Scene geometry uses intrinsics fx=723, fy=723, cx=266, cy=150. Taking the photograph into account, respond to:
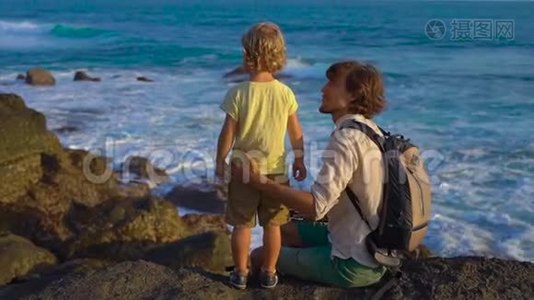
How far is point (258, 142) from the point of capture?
11.0 feet

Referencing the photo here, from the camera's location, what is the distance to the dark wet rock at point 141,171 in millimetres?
9766

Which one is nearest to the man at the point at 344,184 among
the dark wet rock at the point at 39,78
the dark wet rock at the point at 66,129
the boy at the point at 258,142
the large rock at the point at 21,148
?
the boy at the point at 258,142

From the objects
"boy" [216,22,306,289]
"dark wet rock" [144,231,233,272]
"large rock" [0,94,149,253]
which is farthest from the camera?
"large rock" [0,94,149,253]

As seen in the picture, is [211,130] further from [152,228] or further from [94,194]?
[152,228]

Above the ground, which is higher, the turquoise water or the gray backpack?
the gray backpack

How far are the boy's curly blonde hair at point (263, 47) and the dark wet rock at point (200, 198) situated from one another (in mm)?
5361

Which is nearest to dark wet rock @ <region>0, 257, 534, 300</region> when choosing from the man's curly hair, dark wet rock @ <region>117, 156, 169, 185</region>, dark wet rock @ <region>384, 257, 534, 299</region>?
dark wet rock @ <region>384, 257, 534, 299</region>

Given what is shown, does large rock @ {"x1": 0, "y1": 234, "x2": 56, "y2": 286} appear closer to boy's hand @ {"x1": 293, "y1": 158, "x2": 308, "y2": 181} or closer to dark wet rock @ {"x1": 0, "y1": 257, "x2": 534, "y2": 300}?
dark wet rock @ {"x1": 0, "y1": 257, "x2": 534, "y2": 300}

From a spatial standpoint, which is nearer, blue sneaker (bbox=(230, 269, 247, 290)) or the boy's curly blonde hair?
the boy's curly blonde hair

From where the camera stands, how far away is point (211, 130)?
43.8 ft

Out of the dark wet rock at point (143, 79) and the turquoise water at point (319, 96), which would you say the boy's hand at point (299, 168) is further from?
the dark wet rock at point (143, 79)

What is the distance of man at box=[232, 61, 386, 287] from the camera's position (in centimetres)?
296

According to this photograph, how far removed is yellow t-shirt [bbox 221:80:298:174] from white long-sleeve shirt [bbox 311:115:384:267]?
1.18 ft

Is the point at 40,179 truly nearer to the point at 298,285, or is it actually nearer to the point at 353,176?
the point at 298,285
